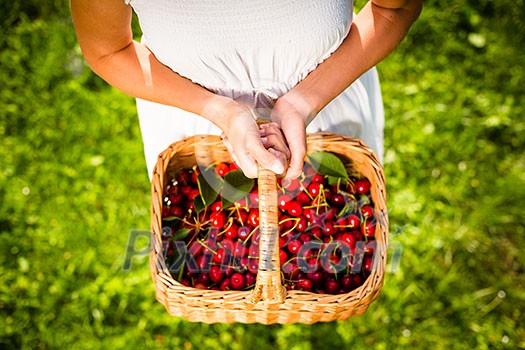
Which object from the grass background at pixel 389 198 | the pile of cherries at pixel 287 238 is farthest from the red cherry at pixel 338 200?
the grass background at pixel 389 198

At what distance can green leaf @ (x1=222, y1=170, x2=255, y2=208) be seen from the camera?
1.30 m

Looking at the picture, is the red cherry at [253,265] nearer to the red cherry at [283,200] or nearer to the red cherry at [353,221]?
the red cherry at [283,200]

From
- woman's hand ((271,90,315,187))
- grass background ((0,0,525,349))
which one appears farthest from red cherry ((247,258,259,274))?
grass background ((0,0,525,349))

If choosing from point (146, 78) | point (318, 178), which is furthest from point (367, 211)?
point (146, 78)

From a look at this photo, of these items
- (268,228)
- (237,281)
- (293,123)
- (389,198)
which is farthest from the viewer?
(389,198)

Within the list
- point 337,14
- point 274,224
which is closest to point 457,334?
point 274,224

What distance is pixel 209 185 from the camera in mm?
1339

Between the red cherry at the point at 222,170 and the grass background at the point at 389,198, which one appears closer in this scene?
the red cherry at the point at 222,170

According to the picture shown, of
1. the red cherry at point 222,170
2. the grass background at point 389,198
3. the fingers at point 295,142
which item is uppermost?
the fingers at point 295,142

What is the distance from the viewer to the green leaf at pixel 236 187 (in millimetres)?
1303

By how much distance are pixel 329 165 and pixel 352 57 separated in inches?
10.7

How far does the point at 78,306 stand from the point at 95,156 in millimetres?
587

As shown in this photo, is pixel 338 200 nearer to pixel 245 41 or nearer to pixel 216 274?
pixel 216 274

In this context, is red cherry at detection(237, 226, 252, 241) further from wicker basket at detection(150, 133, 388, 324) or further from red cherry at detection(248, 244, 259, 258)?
A: wicker basket at detection(150, 133, 388, 324)
